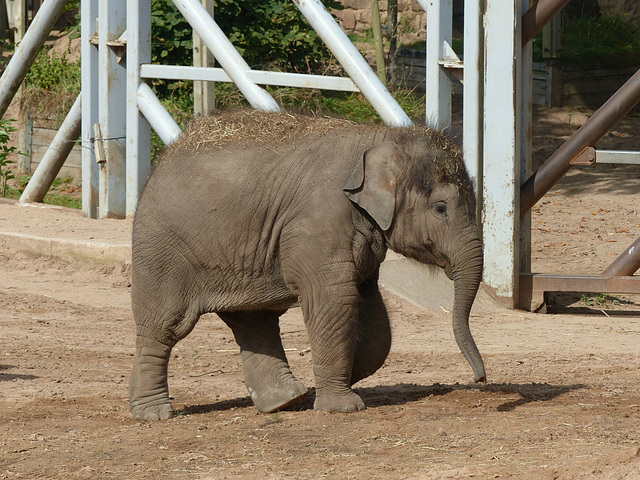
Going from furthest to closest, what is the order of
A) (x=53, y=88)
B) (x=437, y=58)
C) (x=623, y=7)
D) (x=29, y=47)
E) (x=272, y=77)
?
(x=623, y=7) < (x=53, y=88) < (x=29, y=47) < (x=272, y=77) < (x=437, y=58)

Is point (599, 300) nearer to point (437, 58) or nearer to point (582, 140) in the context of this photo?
point (582, 140)

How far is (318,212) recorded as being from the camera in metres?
5.20

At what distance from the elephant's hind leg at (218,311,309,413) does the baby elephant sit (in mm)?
12

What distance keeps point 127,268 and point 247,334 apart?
4.03 metres

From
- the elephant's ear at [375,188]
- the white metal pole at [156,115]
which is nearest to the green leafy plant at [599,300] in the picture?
the white metal pole at [156,115]

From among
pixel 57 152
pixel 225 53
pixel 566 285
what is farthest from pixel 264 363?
pixel 57 152

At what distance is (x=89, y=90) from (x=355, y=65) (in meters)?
3.92

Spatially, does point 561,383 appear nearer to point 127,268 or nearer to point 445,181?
point 445,181

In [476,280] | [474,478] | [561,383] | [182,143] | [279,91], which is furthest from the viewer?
[279,91]

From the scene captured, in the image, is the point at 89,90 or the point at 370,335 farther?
the point at 89,90

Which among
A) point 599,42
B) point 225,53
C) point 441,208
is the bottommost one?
point 441,208

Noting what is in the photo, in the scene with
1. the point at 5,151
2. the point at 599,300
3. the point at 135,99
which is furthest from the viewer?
the point at 5,151

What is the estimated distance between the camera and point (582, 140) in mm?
9102

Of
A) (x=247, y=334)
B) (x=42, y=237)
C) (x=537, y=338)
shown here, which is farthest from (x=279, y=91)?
(x=247, y=334)
